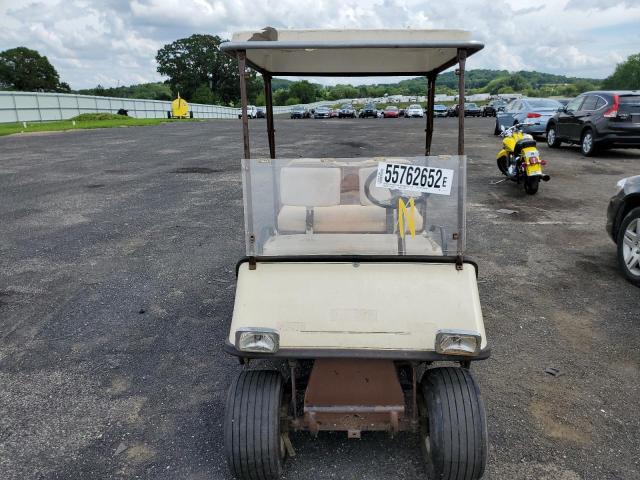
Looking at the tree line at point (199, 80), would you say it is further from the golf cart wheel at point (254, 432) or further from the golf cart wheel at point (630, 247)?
the golf cart wheel at point (254, 432)

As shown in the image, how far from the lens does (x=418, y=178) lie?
2914 mm

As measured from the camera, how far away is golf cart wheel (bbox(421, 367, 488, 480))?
99.8 inches

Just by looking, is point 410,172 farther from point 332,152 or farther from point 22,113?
point 22,113

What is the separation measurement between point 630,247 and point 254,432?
4742mm

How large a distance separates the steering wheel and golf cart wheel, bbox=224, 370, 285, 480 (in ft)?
4.00

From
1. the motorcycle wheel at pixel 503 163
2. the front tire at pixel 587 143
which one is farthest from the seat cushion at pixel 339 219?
the front tire at pixel 587 143

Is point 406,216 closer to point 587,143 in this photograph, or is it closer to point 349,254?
point 349,254

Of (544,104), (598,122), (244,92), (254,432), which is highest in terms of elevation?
(244,92)

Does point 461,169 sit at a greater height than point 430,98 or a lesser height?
lesser

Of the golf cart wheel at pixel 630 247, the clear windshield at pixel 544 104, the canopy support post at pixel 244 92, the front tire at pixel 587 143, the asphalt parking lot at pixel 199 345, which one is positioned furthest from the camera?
the clear windshield at pixel 544 104

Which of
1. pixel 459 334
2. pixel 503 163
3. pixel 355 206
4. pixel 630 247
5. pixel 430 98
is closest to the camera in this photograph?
pixel 459 334

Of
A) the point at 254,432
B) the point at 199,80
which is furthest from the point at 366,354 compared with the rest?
the point at 199,80

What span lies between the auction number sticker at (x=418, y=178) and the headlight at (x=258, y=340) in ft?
3.59

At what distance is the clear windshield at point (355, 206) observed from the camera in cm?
295
